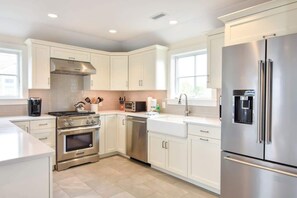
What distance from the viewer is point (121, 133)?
423 centimetres

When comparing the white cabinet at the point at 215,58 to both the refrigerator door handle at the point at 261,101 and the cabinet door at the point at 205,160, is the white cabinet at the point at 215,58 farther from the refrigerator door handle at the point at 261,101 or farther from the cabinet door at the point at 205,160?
the refrigerator door handle at the point at 261,101

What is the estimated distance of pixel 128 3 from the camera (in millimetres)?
2779

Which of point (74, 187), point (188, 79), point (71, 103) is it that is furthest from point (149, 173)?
point (71, 103)

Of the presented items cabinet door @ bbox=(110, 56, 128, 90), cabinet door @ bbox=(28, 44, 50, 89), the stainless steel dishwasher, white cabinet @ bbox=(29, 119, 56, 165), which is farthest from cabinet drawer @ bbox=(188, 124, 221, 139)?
cabinet door @ bbox=(28, 44, 50, 89)

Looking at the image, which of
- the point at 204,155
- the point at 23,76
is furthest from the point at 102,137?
the point at 204,155

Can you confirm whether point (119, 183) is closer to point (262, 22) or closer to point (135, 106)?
point (135, 106)

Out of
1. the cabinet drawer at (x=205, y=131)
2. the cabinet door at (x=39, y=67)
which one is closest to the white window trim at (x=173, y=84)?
the cabinet drawer at (x=205, y=131)

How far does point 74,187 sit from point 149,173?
1174 mm

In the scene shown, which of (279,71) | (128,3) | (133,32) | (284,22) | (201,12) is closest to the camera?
(279,71)

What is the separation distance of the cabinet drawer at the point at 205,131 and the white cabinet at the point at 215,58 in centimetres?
66

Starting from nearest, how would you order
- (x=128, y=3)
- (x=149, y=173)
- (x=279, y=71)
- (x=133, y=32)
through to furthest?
1. (x=279, y=71)
2. (x=128, y=3)
3. (x=149, y=173)
4. (x=133, y=32)

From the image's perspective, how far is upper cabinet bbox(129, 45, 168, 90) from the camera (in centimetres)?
395

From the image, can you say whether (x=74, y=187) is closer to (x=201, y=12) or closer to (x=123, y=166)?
(x=123, y=166)

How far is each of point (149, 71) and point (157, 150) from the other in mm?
1549
